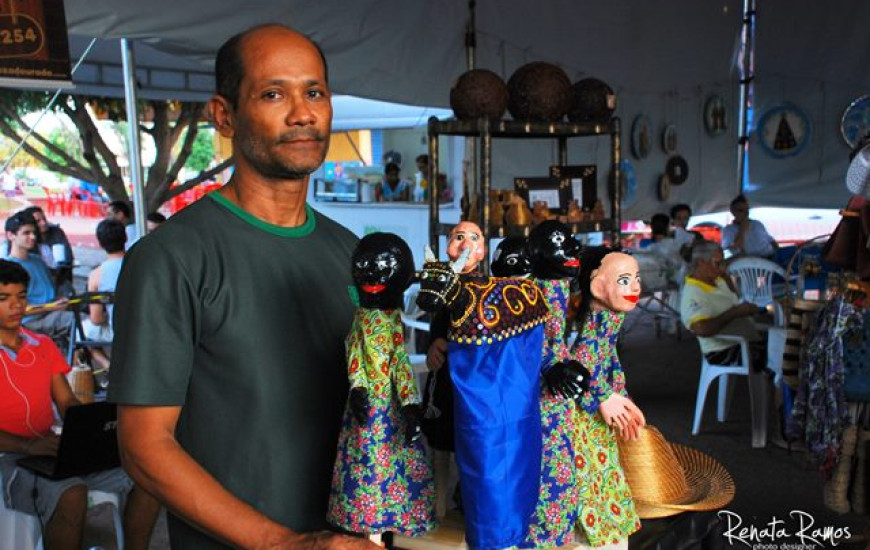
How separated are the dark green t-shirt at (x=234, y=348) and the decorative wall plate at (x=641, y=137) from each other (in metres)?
7.44

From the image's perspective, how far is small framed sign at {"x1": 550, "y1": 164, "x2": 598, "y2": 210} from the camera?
15.2 feet

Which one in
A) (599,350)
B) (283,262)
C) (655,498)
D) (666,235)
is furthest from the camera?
(666,235)

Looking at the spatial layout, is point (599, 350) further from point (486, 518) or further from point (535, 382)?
point (486, 518)

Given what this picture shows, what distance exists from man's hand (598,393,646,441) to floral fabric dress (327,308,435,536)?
47 centimetres

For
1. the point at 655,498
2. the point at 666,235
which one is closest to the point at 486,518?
the point at 655,498

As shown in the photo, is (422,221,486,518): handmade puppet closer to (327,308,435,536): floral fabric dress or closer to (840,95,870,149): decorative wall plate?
(327,308,435,536): floral fabric dress

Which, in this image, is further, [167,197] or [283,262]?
[167,197]

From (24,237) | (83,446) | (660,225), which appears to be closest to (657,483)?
(83,446)

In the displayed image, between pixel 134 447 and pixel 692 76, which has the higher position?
pixel 692 76

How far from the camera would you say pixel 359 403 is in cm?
139

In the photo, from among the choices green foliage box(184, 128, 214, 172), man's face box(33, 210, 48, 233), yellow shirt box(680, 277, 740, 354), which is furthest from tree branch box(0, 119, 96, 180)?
yellow shirt box(680, 277, 740, 354)

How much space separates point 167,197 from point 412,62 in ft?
16.5

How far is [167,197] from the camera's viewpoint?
9727 millimetres

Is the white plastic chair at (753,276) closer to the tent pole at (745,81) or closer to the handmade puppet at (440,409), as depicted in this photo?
the tent pole at (745,81)
